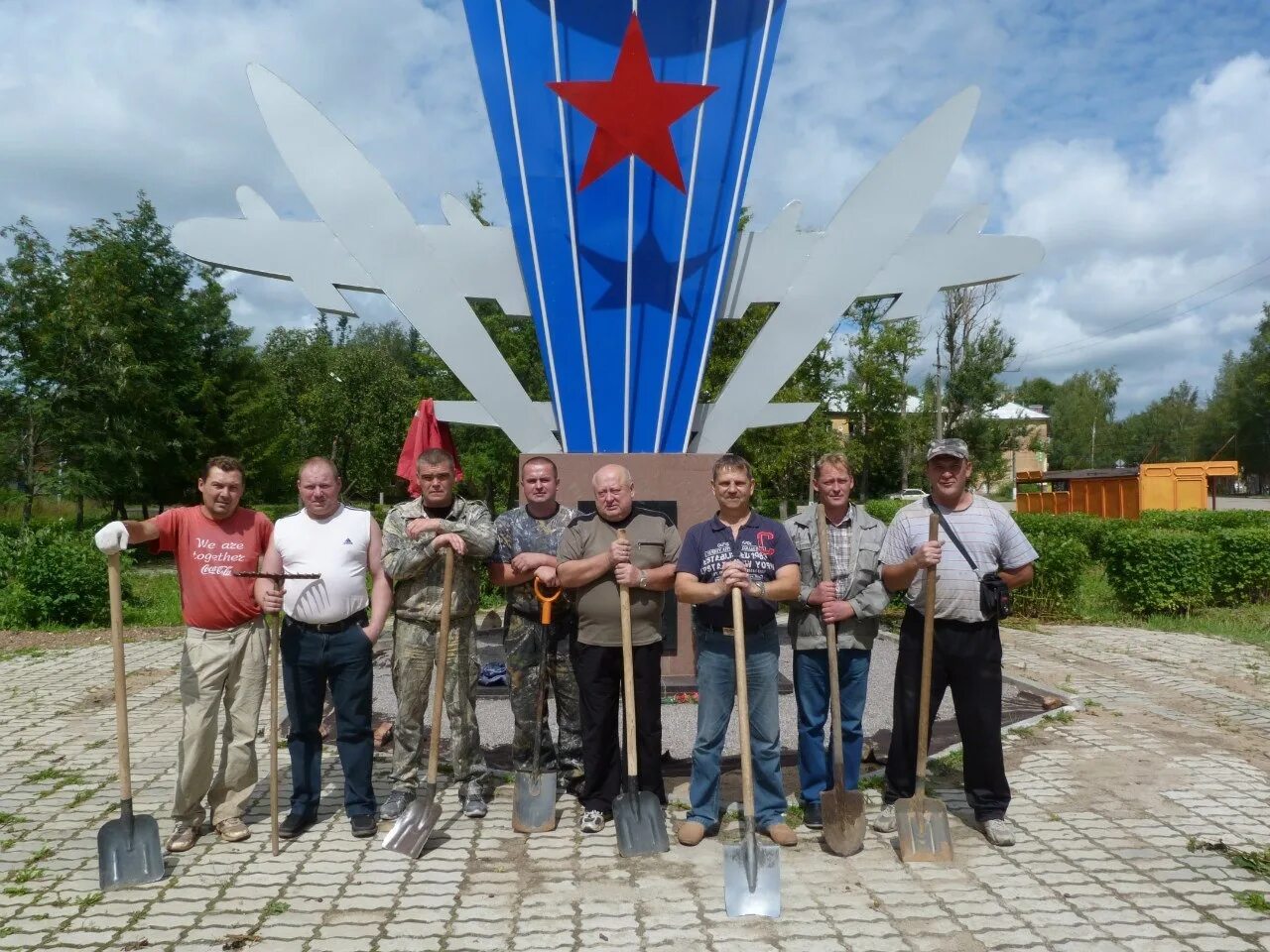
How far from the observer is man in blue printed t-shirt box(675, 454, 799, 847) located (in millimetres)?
3715

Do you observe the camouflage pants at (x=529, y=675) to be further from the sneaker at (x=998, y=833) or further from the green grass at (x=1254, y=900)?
the green grass at (x=1254, y=900)

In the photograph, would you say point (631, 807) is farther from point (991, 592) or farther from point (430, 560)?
point (991, 592)

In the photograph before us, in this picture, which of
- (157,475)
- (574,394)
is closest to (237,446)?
(157,475)

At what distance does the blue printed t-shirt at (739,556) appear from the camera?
371cm

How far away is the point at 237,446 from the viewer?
23562mm

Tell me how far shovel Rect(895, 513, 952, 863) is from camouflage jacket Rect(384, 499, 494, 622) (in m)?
1.84

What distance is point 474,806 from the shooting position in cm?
412

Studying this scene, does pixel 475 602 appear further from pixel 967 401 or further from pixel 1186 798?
pixel 967 401

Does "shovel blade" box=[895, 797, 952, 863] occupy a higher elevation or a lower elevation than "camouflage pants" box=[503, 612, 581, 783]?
lower

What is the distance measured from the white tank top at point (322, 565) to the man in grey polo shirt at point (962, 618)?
2.24 metres

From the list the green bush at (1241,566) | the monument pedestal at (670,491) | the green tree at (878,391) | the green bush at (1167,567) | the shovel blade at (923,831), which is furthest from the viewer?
the green tree at (878,391)

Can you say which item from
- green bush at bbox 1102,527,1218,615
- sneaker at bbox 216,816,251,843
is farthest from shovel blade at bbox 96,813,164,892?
green bush at bbox 1102,527,1218,615

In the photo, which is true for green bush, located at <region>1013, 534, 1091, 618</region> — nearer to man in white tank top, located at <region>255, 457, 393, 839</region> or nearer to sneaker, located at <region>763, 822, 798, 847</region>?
sneaker, located at <region>763, 822, 798, 847</region>

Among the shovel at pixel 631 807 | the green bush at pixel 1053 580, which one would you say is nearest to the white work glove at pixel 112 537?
the shovel at pixel 631 807
